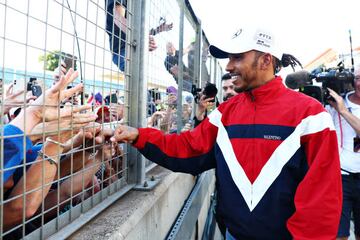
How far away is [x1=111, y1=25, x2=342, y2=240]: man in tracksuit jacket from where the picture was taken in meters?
1.55

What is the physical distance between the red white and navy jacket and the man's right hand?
43 millimetres

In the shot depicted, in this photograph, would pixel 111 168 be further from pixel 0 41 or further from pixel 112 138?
pixel 0 41

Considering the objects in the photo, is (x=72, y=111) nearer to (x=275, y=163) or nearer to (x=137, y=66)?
(x=137, y=66)

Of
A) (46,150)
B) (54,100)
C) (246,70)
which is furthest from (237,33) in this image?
(46,150)

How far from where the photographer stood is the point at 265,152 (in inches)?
65.4

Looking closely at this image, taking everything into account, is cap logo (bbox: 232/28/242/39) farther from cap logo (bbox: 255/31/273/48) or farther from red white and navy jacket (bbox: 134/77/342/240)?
red white and navy jacket (bbox: 134/77/342/240)

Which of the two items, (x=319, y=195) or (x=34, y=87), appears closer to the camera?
(x=34, y=87)

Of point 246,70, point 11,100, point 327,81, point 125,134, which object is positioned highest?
point 327,81

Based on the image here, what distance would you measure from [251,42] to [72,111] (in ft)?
3.52

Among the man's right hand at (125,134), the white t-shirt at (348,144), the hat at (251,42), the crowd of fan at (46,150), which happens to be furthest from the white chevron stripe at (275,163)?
the white t-shirt at (348,144)

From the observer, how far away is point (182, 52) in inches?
127

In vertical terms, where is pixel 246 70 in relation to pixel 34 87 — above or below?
above

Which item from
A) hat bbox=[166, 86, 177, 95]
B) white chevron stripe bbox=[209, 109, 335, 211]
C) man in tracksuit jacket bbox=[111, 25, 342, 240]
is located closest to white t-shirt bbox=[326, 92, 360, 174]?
man in tracksuit jacket bbox=[111, 25, 342, 240]

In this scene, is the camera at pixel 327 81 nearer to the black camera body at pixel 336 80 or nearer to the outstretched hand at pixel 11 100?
the black camera body at pixel 336 80
